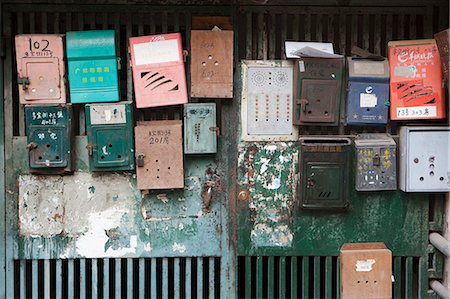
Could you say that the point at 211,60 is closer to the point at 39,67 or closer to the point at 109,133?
the point at 109,133

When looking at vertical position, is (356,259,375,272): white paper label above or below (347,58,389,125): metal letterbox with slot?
below

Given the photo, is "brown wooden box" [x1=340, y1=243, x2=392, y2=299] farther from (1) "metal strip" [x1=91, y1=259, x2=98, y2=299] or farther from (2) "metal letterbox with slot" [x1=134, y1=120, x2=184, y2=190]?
(1) "metal strip" [x1=91, y1=259, x2=98, y2=299]

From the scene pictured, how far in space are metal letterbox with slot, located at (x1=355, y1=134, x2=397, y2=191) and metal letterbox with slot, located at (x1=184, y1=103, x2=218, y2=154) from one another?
1.07 m

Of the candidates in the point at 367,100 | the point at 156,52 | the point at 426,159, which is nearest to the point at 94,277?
the point at 156,52

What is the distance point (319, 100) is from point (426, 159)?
0.89m

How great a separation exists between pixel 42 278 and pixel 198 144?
5.23 ft

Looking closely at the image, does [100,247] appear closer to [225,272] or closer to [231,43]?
[225,272]

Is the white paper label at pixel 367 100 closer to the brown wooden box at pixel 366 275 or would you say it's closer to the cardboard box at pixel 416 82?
the cardboard box at pixel 416 82

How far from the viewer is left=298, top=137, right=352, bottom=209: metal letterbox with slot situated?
11.6ft

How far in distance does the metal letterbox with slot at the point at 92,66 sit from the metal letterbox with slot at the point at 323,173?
4.78 feet

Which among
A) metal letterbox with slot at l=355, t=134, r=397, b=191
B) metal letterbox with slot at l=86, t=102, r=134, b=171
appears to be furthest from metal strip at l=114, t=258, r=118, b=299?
metal letterbox with slot at l=355, t=134, r=397, b=191

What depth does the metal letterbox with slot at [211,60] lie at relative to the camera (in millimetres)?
3557

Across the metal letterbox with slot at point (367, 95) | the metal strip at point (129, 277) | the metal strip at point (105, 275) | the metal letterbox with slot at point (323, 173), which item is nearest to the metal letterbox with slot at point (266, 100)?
the metal letterbox with slot at point (323, 173)

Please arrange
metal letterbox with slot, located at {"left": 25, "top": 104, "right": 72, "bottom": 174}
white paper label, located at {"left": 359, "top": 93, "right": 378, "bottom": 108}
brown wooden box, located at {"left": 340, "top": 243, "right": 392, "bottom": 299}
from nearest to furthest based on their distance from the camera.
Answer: brown wooden box, located at {"left": 340, "top": 243, "right": 392, "bottom": 299}
metal letterbox with slot, located at {"left": 25, "top": 104, "right": 72, "bottom": 174}
white paper label, located at {"left": 359, "top": 93, "right": 378, "bottom": 108}
